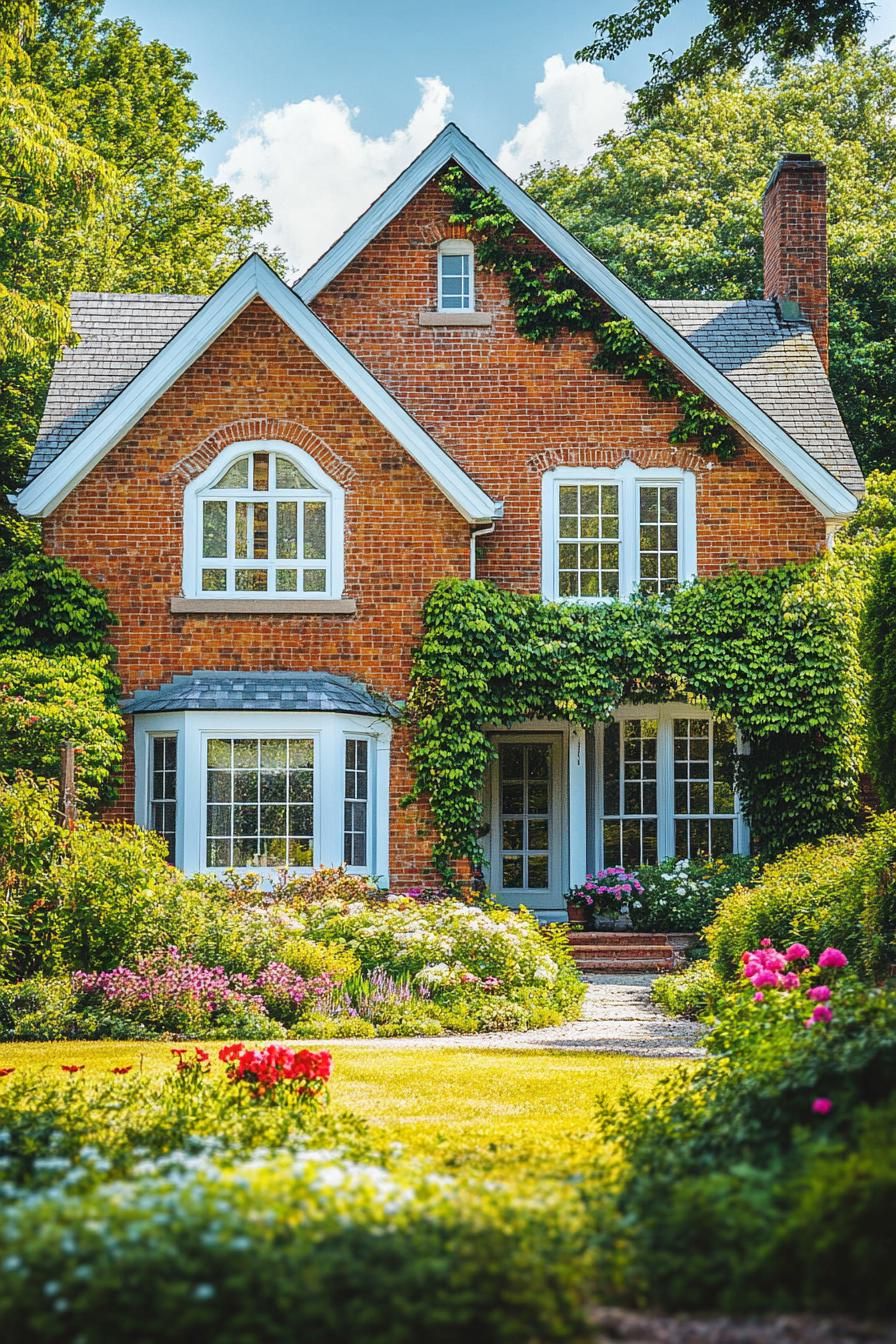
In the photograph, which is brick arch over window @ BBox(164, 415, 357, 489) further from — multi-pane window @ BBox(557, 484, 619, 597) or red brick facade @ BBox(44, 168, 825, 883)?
multi-pane window @ BBox(557, 484, 619, 597)

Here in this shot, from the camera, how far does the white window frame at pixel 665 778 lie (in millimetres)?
20516

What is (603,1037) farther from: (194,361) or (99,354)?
(99,354)

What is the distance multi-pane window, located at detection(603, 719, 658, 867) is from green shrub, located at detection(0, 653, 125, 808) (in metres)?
6.53

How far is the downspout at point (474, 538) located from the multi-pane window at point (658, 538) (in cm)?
193

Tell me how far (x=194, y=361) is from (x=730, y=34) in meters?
9.71

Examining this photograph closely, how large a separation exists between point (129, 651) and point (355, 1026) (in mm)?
7547

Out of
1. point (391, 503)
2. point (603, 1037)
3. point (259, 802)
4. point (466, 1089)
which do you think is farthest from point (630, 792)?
point (466, 1089)

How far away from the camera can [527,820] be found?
21469mm

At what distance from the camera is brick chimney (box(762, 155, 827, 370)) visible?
22219 millimetres

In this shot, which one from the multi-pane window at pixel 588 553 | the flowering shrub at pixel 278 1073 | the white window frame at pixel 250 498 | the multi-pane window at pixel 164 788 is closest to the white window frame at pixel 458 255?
the multi-pane window at pixel 588 553

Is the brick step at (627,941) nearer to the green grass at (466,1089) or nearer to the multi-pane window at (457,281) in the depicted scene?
the green grass at (466,1089)

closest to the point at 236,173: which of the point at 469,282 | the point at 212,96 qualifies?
the point at 212,96

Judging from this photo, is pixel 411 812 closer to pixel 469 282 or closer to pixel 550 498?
pixel 550 498

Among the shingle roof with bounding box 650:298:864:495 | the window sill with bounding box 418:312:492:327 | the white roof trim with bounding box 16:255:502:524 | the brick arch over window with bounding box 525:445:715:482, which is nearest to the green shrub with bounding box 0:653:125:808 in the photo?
the white roof trim with bounding box 16:255:502:524
